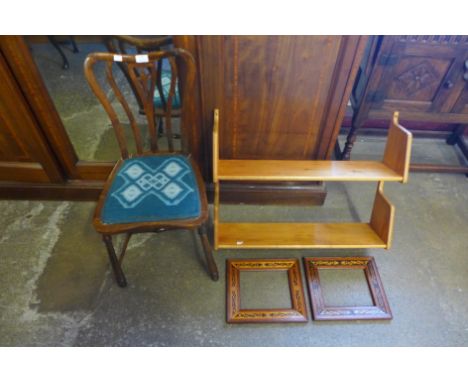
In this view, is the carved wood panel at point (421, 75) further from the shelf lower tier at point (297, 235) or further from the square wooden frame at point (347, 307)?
the square wooden frame at point (347, 307)

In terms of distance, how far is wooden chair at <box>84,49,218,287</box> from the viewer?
3.47 ft

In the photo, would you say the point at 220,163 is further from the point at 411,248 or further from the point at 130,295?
the point at 411,248

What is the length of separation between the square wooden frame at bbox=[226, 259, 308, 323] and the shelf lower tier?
0.10 meters

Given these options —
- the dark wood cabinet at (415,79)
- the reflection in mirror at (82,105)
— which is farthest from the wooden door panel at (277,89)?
the reflection in mirror at (82,105)

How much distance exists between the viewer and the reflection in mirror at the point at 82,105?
180 cm

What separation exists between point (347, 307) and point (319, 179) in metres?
0.58

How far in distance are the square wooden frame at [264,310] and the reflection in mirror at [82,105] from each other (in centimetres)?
89

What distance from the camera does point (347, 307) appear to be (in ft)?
4.25

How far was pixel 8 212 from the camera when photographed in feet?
5.41

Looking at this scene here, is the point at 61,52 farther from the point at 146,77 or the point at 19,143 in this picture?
the point at 146,77

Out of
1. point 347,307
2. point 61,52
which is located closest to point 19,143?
point 61,52

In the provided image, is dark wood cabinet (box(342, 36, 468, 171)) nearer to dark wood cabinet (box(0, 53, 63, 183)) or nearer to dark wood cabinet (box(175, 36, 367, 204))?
dark wood cabinet (box(175, 36, 367, 204))

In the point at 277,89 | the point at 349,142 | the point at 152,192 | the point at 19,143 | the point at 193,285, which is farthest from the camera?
the point at 349,142

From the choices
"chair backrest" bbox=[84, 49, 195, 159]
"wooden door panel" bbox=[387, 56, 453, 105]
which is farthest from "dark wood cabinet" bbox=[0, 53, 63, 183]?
"wooden door panel" bbox=[387, 56, 453, 105]
